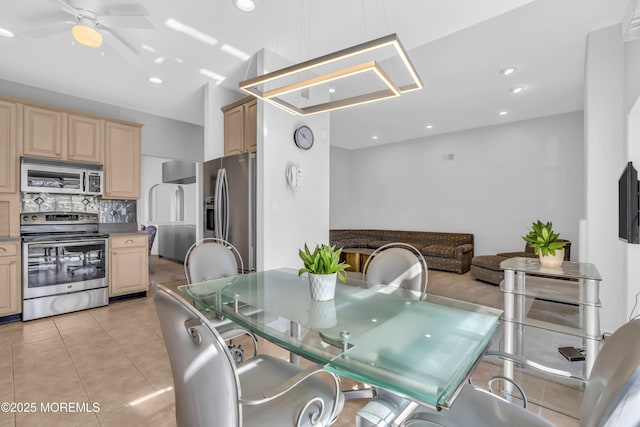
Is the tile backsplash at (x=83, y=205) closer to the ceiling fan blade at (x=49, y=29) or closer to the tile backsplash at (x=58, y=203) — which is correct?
the tile backsplash at (x=58, y=203)

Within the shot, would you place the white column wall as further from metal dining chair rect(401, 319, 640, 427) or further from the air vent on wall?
the air vent on wall

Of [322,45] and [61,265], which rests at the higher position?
[322,45]

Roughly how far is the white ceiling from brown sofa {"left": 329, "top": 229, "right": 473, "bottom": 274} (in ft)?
9.35

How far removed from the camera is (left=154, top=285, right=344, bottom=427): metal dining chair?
2.83 feet

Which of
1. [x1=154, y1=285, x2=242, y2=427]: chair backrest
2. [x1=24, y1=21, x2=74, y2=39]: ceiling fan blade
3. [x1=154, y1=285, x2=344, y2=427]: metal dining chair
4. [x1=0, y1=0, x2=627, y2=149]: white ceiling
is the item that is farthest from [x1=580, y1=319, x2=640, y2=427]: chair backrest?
[x1=24, y1=21, x2=74, y2=39]: ceiling fan blade

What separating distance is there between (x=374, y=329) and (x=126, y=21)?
286 centimetres

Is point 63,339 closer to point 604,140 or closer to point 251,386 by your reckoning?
point 251,386

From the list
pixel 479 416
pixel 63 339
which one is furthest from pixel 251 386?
pixel 63 339

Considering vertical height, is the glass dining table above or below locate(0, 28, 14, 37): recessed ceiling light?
below

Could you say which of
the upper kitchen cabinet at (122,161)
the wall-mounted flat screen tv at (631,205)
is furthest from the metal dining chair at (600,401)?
the upper kitchen cabinet at (122,161)

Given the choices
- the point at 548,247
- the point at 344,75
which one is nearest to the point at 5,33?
the point at 344,75

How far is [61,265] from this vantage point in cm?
351

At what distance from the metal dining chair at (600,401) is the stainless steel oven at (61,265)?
4110 mm

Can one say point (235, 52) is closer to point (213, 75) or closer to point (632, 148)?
point (213, 75)
